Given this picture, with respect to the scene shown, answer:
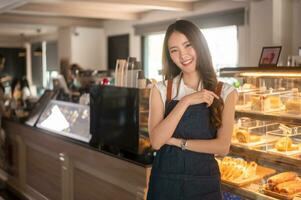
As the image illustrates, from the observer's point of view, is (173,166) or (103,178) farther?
(103,178)

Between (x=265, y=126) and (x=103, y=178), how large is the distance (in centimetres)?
123

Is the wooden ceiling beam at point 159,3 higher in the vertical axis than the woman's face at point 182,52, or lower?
higher

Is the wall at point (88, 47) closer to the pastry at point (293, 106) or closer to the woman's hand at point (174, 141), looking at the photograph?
the pastry at point (293, 106)

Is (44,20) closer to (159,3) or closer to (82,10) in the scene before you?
(82,10)

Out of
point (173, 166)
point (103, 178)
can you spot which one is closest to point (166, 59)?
point (173, 166)

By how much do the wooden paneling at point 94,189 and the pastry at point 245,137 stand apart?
79 cm

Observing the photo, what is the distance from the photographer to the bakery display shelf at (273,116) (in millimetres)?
2237

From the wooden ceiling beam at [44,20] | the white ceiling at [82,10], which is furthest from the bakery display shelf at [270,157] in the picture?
the wooden ceiling beam at [44,20]

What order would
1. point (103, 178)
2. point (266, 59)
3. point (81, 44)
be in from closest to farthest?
point (103, 178) → point (266, 59) → point (81, 44)

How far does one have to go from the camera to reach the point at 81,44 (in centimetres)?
891

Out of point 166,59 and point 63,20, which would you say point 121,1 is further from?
point 166,59

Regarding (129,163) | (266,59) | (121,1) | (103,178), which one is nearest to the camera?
(129,163)

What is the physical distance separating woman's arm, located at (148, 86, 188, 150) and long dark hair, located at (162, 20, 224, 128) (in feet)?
0.44

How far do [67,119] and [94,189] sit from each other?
911mm
